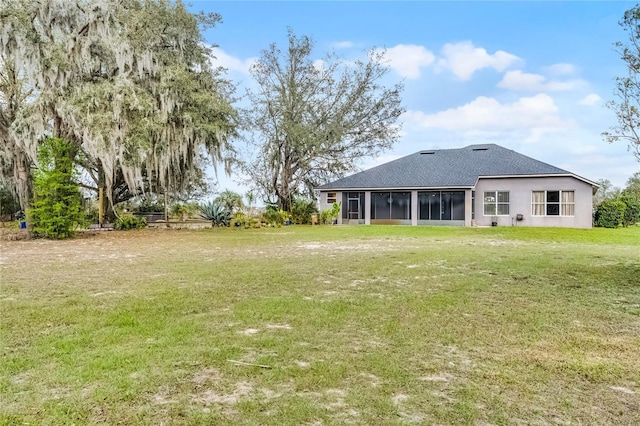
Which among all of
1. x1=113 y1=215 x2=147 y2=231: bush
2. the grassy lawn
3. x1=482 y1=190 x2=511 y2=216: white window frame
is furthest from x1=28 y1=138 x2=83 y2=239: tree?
x1=482 y1=190 x2=511 y2=216: white window frame

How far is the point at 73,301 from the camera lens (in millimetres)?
4398

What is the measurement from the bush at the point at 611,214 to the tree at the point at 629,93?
16.3m

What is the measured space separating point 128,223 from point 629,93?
15.9 m

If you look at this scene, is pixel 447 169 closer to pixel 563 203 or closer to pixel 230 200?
pixel 563 203

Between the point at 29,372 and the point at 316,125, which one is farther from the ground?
the point at 316,125

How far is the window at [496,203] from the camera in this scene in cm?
1939

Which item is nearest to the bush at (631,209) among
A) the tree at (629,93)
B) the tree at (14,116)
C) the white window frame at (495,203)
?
the white window frame at (495,203)

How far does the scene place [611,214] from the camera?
19.9m

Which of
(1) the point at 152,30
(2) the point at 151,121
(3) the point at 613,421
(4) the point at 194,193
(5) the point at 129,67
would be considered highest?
(1) the point at 152,30

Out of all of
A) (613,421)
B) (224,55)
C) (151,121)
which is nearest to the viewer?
(613,421)

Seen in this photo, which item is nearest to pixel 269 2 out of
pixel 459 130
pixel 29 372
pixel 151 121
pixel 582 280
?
pixel 151 121

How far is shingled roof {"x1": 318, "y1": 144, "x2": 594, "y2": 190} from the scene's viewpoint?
19.3m

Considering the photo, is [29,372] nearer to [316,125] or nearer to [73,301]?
[73,301]

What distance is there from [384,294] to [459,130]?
2399 centimetres
